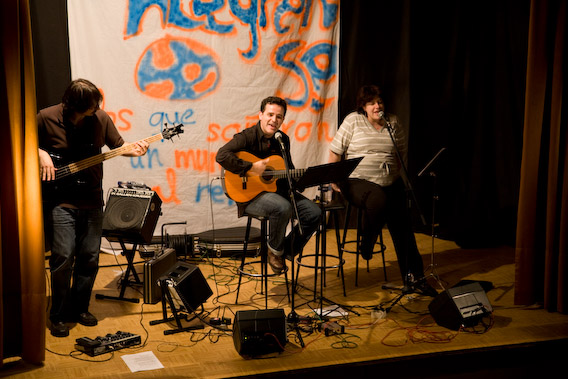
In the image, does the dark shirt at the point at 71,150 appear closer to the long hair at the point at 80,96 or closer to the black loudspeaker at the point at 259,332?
the long hair at the point at 80,96

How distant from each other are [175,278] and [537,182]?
255 centimetres

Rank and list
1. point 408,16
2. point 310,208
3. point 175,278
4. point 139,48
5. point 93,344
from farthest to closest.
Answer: point 408,16, point 139,48, point 310,208, point 175,278, point 93,344

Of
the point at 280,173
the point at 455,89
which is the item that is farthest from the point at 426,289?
the point at 455,89

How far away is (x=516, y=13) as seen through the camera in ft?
19.4

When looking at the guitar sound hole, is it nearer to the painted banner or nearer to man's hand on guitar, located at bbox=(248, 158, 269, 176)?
man's hand on guitar, located at bbox=(248, 158, 269, 176)

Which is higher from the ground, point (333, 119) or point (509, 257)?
point (333, 119)

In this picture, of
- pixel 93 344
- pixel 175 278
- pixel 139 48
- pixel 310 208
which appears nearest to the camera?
pixel 93 344

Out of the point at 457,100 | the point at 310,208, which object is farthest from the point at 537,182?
the point at 457,100

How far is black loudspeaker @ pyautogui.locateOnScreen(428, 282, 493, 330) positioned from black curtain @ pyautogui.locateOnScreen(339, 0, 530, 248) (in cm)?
220

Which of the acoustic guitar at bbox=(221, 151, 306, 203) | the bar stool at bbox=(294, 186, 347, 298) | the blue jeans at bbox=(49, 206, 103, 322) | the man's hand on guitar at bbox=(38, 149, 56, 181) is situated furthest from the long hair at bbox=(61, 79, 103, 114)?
the bar stool at bbox=(294, 186, 347, 298)

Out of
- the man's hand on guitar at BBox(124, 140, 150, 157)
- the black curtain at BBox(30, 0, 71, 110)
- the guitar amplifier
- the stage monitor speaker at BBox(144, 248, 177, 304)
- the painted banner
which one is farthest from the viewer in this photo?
the guitar amplifier

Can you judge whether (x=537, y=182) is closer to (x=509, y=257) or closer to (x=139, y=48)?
(x=509, y=257)

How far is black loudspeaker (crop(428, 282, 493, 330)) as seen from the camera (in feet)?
12.9

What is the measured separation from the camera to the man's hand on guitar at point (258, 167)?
4.56m
